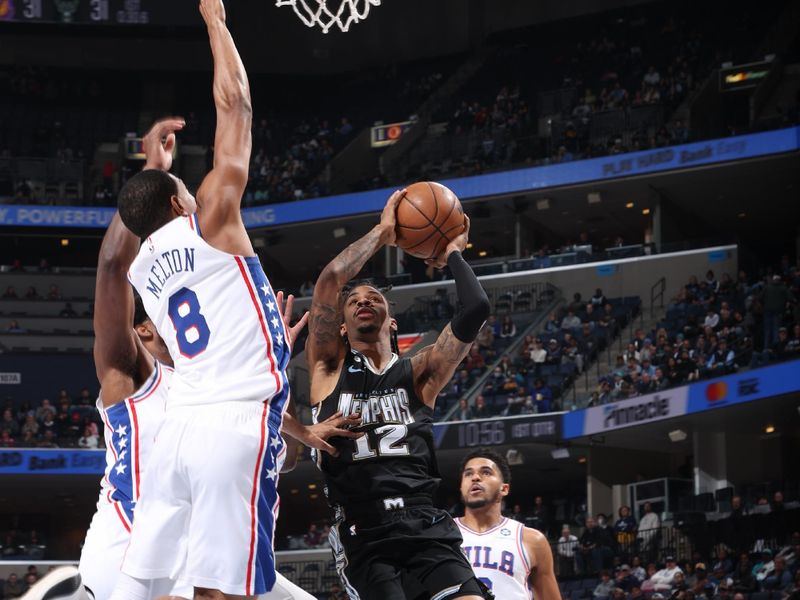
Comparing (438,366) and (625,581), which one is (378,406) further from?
(625,581)

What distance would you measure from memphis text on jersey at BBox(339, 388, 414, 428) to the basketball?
76 cm

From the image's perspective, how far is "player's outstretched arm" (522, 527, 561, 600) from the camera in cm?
767

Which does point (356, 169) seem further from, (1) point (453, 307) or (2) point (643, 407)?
(2) point (643, 407)

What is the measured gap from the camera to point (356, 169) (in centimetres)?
3747

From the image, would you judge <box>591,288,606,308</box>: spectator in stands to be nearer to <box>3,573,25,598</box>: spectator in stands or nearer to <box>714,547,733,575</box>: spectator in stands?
<box>714,547,733,575</box>: spectator in stands

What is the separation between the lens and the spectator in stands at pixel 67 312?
34281 millimetres

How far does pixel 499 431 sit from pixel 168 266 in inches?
792

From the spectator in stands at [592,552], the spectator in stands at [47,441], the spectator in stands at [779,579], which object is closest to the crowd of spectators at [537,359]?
the spectator in stands at [592,552]

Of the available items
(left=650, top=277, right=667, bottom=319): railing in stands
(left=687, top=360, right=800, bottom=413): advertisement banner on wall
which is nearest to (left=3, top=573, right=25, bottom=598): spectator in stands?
(left=687, top=360, right=800, bottom=413): advertisement banner on wall

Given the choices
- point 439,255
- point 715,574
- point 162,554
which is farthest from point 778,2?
point 162,554

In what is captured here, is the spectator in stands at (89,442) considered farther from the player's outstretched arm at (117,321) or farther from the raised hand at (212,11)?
the raised hand at (212,11)

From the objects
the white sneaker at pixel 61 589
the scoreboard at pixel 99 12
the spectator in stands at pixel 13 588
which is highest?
the scoreboard at pixel 99 12

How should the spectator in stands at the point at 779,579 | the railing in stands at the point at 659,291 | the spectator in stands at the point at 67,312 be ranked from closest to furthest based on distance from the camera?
1. the spectator in stands at the point at 779,579
2. the railing in stands at the point at 659,291
3. the spectator in stands at the point at 67,312

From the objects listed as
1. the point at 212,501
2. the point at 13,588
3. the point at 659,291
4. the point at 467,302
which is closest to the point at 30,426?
the point at 13,588
